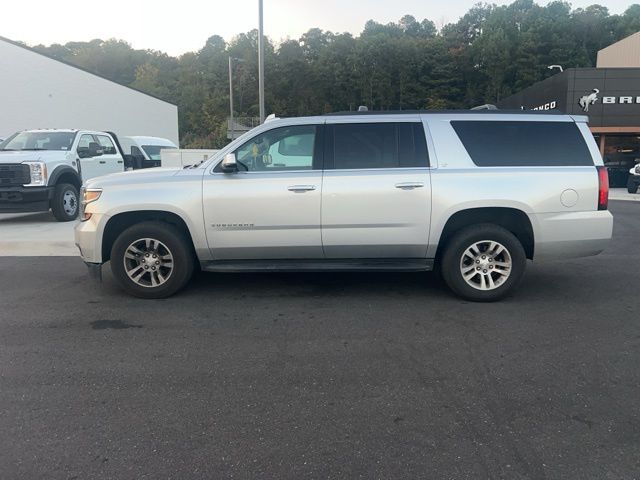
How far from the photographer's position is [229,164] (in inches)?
209

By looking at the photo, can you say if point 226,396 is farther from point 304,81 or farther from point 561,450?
point 304,81

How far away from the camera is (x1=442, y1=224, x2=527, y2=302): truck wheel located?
5.49m

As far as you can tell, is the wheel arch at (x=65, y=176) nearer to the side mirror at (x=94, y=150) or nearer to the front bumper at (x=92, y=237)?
the side mirror at (x=94, y=150)

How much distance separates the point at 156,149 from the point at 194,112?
59.0 metres

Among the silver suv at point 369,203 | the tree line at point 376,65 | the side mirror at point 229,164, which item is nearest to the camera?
the side mirror at point 229,164

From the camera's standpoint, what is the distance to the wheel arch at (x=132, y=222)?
5.59m

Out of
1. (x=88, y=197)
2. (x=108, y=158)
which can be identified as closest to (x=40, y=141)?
Answer: (x=108, y=158)

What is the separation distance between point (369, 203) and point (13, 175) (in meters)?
8.60

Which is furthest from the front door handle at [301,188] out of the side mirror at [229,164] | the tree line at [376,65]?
the tree line at [376,65]

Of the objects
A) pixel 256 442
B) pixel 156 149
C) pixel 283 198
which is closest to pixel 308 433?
pixel 256 442

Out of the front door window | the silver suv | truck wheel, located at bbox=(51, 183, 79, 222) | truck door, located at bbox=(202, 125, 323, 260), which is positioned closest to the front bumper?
the silver suv

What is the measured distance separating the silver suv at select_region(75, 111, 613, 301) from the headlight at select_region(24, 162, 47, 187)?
20.0ft

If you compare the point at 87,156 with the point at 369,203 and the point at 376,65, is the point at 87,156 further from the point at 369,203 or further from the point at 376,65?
the point at 376,65

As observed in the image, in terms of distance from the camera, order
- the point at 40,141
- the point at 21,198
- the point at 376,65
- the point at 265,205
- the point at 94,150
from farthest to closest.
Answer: the point at 376,65, the point at 94,150, the point at 40,141, the point at 21,198, the point at 265,205
